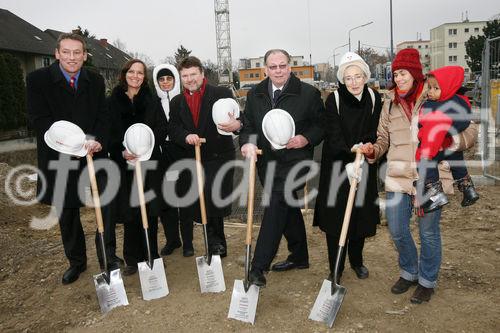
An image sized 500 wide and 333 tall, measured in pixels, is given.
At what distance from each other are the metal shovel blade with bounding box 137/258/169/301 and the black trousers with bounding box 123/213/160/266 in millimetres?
472

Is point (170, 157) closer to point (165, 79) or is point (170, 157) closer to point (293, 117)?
point (165, 79)

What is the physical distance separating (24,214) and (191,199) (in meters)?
3.80

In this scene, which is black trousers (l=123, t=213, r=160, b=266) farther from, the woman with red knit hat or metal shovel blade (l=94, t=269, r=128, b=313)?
the woman with red knit hat

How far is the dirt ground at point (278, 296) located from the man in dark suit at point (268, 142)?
1.43 feet

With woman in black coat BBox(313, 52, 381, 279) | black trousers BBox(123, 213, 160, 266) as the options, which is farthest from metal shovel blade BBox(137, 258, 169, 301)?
woman in black coat BBox(313, 52, 381, 279)

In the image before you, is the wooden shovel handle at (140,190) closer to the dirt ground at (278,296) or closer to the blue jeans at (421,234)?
the dirt ground at (278,296)

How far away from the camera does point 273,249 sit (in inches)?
139

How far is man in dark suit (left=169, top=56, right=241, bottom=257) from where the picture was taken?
3971 mm

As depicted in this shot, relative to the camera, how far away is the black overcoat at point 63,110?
371 cm

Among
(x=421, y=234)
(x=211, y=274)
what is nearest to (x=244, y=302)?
(x=211, y=274)

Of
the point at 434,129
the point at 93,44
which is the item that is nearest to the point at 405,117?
the point at 434,129

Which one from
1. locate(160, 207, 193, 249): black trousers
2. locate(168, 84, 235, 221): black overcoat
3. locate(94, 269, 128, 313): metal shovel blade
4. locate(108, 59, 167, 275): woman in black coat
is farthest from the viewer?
locate(160, 207, 193, 249): black trousers

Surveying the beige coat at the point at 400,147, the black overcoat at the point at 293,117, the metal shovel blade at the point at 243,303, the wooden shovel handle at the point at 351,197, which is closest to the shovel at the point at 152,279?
the metal shovel blade at the point at 243,303

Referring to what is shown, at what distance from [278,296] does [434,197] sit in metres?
1.44
